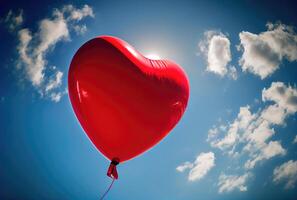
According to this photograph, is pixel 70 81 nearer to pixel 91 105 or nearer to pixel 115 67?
pixel 91 105

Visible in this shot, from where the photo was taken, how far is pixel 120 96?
4.56 metres

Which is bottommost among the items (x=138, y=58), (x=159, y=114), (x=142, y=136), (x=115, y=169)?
(x=115, y=169)

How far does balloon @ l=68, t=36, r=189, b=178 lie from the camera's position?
459 cm

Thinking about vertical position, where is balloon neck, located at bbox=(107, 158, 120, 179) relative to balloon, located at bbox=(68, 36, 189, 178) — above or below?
below

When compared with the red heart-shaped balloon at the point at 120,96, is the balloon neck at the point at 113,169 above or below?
below

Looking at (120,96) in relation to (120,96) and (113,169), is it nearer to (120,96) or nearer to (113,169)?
(120,96)

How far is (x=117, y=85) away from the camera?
4.57 metres

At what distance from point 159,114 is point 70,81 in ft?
6.73

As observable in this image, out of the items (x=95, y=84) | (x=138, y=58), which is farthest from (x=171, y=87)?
(x=95, y=84)

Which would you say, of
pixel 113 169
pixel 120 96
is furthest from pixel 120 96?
pixel 113 169

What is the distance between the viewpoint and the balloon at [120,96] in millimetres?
4590

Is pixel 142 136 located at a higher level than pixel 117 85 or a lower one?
lower

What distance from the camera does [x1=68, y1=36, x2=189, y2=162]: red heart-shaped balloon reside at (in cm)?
459

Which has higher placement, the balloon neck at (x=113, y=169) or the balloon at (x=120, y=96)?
the balloon at (x=120, y=96)
